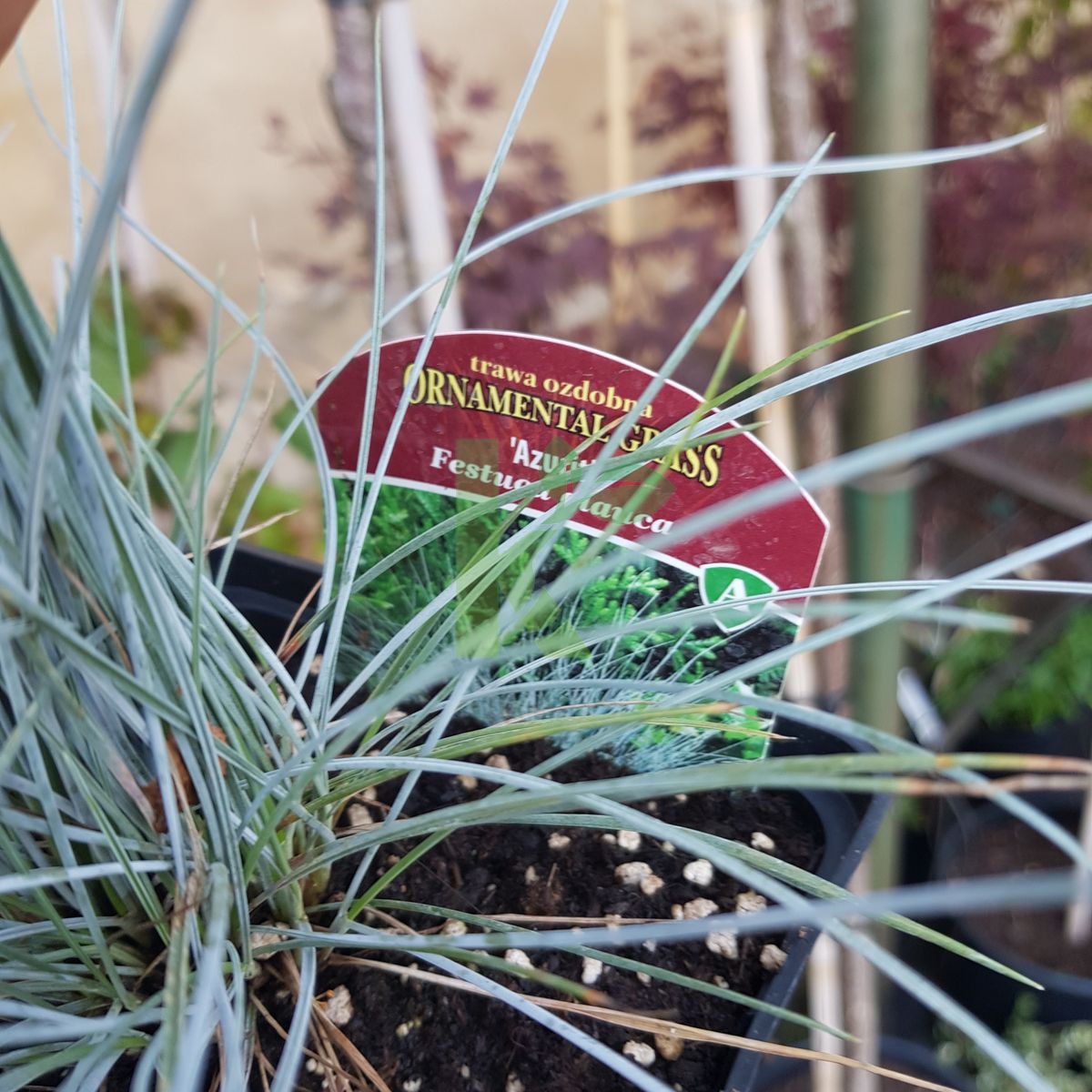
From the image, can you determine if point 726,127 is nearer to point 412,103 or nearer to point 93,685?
point 412,103

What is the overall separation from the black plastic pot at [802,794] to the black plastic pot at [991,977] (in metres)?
0.72

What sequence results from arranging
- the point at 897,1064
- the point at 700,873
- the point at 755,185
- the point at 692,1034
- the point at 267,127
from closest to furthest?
the point at 692,1034 < the point at 700,873 < the point at 755,185 < the point at 897,1064 < the point at 267,127

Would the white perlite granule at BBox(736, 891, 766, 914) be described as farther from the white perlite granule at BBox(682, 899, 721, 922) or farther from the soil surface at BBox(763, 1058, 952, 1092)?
the soil surface at BBox(763, 1058, 952, 1092)

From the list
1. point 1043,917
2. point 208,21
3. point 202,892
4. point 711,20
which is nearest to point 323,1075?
point 202,892

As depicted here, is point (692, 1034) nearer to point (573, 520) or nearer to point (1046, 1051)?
point (573, 520)

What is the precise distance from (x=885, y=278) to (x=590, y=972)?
1.32 ft

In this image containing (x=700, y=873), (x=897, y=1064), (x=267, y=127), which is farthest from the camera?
(x=267, y=127)

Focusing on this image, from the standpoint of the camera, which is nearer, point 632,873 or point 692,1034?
point 692,1034

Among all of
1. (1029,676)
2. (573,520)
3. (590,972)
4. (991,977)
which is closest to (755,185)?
(573,520)

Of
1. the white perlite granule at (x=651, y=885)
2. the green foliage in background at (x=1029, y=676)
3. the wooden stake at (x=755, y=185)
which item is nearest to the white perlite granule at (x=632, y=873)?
the white perlite granule at (x=651, y=885)

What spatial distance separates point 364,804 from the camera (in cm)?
42

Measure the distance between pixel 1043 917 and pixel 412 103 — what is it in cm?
115

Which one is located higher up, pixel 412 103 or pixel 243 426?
pixel 412 103

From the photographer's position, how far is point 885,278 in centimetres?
52
